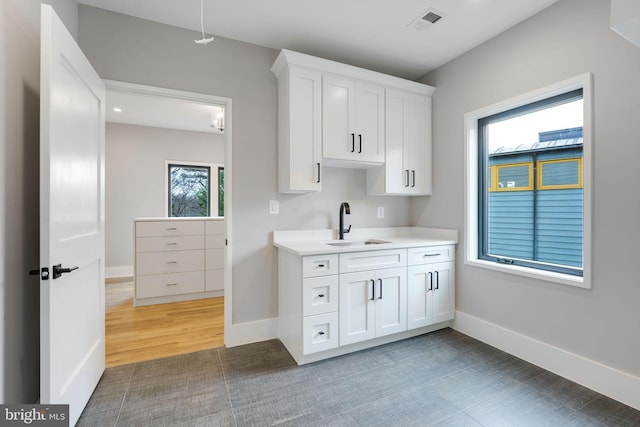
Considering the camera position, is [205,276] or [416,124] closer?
[416,124]

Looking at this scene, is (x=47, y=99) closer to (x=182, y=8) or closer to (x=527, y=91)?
(x=182, y=8)

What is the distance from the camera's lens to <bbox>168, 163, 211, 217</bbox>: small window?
218 inches

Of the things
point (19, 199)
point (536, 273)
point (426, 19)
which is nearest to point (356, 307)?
point (536, 273)

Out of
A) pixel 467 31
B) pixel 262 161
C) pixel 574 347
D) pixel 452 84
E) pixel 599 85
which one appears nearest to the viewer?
pixel 599 85

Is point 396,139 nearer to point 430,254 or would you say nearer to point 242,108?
point 430,254

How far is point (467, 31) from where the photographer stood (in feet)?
8.13

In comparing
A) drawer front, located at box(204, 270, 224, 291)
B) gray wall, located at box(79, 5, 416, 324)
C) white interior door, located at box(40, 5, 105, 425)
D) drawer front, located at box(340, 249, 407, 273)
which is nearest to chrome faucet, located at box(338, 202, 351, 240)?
gray wall, located at box(79, 5, 416, 324)

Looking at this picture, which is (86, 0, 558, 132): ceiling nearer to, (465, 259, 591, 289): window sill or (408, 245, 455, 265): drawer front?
(408, 245, 455, 265): drawer front

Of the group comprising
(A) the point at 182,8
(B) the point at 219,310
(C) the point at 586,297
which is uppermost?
(A) the point at 182,8

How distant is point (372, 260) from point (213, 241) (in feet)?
8.17

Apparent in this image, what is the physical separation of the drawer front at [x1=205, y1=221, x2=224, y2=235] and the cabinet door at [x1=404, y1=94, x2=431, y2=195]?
2586mm

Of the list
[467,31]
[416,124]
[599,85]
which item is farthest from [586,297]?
[467,31]

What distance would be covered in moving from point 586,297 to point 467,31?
2.24 m

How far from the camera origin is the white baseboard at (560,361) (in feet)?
5.87
